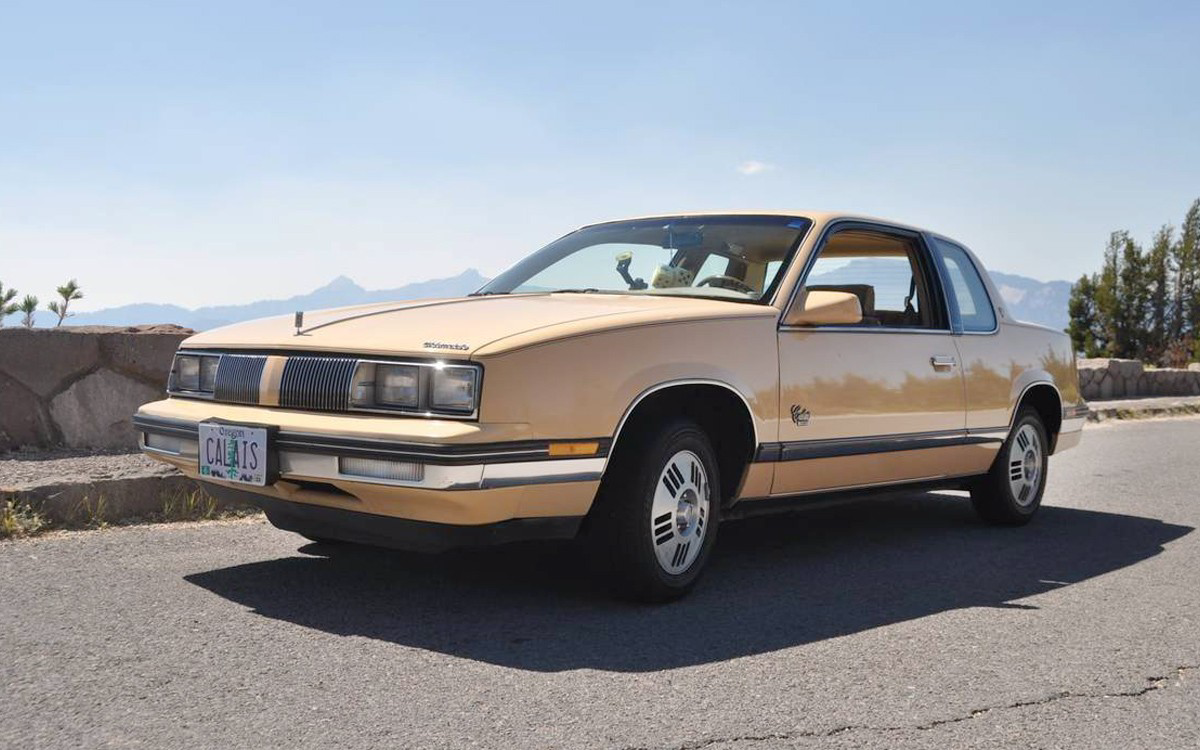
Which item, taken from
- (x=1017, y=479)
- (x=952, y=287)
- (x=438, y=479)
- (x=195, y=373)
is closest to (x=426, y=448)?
(x=438, y=479)

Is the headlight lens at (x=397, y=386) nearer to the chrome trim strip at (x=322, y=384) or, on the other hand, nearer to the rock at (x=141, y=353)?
the chrome trim strip at (x=322, y=384)

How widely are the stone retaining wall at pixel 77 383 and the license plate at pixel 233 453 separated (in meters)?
2.65

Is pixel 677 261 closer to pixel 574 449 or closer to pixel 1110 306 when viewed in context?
pixel 574 449

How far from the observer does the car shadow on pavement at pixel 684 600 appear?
12.2ft

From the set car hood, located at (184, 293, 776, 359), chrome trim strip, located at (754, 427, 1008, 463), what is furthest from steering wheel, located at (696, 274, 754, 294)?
chrome trim strip, located at (754, 427, 1008, 463)

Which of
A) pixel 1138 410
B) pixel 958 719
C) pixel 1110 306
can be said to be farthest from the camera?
pixel 1110 306

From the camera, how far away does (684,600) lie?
4.33 metres

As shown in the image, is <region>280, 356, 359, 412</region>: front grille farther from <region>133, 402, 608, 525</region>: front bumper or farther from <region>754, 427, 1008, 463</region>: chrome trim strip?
<region>754, 427, 1008, 463</region>: chrome trim strip

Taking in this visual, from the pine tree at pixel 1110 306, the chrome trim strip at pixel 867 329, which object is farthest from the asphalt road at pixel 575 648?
the pine tree at pixel 1110 306

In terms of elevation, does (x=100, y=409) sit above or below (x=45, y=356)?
below

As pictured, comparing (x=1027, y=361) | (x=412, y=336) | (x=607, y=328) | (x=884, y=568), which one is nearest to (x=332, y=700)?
(x=412, y=336)

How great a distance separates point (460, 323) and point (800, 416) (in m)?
1.52

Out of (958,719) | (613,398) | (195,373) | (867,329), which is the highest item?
(867,329)

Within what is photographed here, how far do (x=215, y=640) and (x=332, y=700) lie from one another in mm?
721
